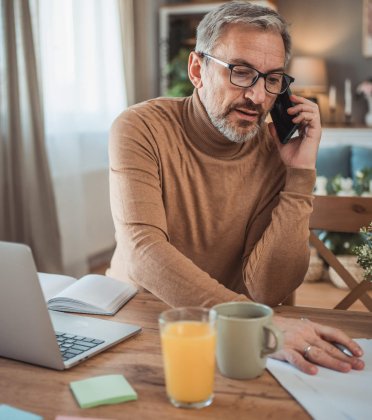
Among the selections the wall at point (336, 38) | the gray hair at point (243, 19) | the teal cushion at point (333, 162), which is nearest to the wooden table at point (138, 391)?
the gray hair at point (243, 19)

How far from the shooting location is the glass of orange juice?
0.71m

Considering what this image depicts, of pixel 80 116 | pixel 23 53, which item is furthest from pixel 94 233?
pixel 23 53

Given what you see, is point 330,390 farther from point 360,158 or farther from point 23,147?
point 360,158

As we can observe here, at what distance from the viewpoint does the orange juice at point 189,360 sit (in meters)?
0.71

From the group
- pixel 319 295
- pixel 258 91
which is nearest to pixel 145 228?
pixel 258 91

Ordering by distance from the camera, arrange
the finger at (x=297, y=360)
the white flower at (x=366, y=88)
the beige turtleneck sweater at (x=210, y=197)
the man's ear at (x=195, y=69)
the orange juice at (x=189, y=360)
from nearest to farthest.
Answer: the orange juice at (x=189, y=360) < the finger at (x=297, y=360) < the beige turtleneck sweater at (x=210, y=197) < the man's ear at (x=195, y=69) < the white flower at (x=366, y=88)

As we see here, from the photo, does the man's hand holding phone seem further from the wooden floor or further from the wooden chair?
the wooden floor

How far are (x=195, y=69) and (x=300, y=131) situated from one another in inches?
12.5

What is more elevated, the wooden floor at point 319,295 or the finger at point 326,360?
the finger at point 326,360

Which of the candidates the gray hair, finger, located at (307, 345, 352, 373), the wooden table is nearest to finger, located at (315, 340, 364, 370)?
finger, located at (307, 345, 352, 373)

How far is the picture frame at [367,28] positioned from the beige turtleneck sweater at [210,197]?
13.1 ft

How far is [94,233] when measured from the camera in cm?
410

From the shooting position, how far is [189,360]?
710 millimetres

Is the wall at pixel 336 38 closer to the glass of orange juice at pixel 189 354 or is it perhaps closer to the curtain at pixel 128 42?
the curtain at pixel 128 42
